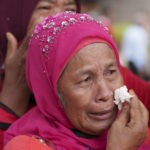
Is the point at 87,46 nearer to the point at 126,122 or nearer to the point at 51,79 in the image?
the point at 51,79

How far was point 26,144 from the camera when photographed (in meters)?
2.16

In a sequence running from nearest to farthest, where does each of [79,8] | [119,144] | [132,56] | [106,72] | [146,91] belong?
[119,144] < [106,72] < [146,91] < [79,8] < [132,56]

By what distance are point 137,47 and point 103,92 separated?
790 centimetres

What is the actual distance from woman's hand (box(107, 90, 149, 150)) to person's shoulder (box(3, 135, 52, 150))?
1.52ft

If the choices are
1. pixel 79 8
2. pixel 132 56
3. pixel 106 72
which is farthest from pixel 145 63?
pixel 106 72

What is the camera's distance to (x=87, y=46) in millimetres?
2182

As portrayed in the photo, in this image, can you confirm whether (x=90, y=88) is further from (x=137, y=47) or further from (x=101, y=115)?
(x=137, y=47)

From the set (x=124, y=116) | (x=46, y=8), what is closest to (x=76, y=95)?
(x=124, y=116)

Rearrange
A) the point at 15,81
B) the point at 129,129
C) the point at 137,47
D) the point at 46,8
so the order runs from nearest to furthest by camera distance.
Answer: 1. the point at 129,129
2. the point at 15,81
3. the point at 46,8
4. the point at 137,47

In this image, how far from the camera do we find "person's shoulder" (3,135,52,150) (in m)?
2.15

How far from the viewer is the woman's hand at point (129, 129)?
2.09 meters

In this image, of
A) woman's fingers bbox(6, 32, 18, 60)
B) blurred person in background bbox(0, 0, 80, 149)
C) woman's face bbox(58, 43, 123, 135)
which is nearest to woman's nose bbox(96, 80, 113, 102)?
woman's face bbox(58, 43, 123, 135)

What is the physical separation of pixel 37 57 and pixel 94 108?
0.58 metres

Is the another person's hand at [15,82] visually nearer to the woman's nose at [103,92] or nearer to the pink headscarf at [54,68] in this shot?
the pink headscarf at [54,68]
